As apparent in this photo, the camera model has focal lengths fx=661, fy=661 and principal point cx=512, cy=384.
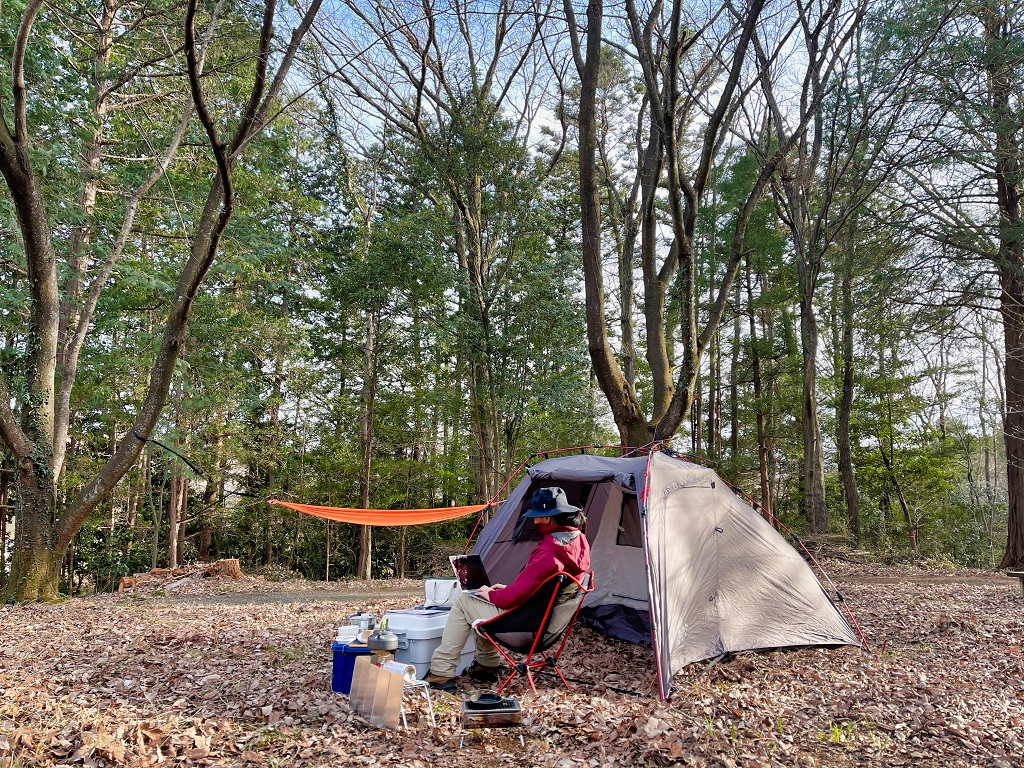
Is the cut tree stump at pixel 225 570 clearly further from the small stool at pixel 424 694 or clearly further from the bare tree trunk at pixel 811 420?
the bare tree trunk at pixel 811 420

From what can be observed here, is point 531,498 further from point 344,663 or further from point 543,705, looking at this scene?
point 344,663

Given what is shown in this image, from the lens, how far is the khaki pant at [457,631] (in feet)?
11.6

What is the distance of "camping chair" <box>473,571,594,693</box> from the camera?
3465 millimetres

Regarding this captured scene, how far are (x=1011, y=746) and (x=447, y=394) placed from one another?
983 centimetres

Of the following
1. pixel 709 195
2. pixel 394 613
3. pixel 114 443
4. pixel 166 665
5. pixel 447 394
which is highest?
pixel 709 195

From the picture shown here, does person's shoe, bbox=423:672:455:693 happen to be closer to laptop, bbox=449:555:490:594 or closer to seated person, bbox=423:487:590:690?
seated person, bbox=423:487:590:690

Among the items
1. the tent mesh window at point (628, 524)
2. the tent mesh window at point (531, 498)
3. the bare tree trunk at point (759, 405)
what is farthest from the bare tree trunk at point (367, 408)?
the bare tree trunk at point (759, 405)

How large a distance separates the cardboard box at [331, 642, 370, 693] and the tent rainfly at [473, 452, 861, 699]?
158 cm

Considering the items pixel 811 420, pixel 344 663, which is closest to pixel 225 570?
pixel 344 663

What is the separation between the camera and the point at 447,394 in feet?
39.1

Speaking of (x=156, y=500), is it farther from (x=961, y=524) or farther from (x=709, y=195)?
(x=961, y=524)

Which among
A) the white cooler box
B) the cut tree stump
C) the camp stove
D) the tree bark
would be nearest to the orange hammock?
the white cooler box

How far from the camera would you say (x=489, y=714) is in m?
2.93

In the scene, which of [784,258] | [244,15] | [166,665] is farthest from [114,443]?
[784,258]
